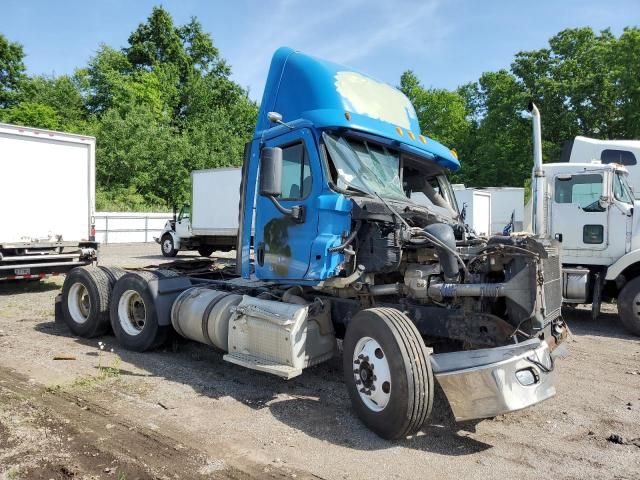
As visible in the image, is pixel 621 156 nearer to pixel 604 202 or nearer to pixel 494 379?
pixel 604 202

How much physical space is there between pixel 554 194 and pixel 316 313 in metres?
6.13

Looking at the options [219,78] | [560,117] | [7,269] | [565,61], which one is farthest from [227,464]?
[219,78]

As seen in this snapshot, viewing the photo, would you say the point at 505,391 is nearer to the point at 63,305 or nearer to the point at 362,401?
the point at 362,401

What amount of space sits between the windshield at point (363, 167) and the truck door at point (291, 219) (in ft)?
0.64

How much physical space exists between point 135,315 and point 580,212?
24.3 feet

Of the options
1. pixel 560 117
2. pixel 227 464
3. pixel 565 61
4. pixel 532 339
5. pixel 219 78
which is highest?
pixel 219 78

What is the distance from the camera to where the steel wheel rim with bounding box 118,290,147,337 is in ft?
22.2

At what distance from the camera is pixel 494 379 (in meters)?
3.71

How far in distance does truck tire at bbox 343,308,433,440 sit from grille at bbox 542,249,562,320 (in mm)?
1130

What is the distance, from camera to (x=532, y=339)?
160 inches

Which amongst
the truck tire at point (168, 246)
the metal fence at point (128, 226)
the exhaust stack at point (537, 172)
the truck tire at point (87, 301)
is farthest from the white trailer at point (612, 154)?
the metal fence at point (128, 226)

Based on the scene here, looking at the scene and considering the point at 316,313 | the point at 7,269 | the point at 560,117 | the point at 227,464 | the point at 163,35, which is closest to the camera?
the point at 227,464

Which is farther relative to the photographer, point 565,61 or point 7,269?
point 565,61

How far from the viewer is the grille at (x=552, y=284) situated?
13.9 ft
